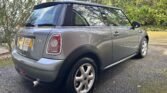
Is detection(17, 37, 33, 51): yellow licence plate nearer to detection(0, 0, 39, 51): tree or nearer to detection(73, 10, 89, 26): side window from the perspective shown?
detection(73, 10, 89, 26): side window

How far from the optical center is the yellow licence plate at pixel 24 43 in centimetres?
363

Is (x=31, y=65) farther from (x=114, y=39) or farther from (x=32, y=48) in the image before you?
(x=114, y=39)

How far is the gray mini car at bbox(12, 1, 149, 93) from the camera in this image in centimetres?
332

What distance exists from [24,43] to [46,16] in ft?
1.89

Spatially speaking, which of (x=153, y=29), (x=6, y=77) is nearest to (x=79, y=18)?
(x=6, y=77)

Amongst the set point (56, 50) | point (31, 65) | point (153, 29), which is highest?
point (56, 50)

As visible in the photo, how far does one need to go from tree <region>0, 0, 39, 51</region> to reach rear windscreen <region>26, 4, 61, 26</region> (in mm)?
1959

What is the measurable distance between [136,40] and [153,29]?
317 inches

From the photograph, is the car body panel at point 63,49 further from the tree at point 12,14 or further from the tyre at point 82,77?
the tree at point 12,14

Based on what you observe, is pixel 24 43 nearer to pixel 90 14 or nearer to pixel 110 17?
pixel 90 14

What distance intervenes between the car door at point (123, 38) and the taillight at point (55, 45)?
4.46 ft

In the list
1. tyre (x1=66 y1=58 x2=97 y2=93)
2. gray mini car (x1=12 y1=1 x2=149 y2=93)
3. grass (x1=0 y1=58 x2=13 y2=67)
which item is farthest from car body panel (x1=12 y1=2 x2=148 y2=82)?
grass (x1=0 y1=58 x2=13 y2=67)

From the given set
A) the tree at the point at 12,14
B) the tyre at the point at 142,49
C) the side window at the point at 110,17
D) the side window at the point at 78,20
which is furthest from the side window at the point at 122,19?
the tree at the point at 12,14

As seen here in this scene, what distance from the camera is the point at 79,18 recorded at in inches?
148
